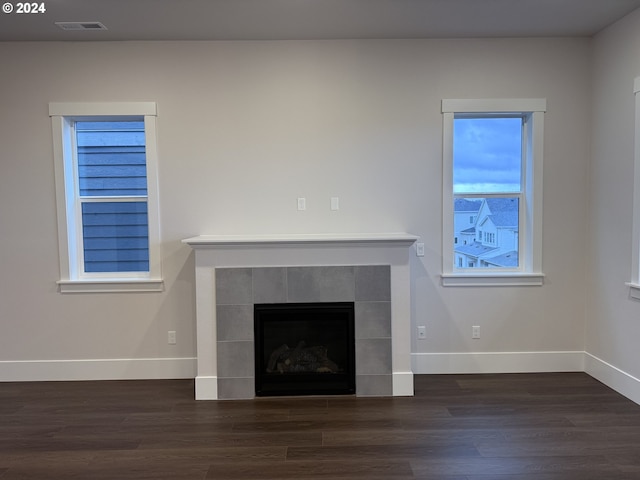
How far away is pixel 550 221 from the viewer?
3719 mm

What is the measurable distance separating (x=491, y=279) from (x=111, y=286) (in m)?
3.29

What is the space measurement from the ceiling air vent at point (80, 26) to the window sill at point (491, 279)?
3.39 metres

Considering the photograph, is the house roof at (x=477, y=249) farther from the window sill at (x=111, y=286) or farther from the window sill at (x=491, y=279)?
the window sill at (x=111, y=286)

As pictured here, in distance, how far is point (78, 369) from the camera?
373cm

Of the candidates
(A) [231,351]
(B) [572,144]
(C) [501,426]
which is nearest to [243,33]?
(A) [231,351]

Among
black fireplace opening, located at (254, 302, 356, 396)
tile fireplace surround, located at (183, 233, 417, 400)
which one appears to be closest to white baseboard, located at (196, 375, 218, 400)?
tile fireplace surround, located at (183, 233, 417, 400)

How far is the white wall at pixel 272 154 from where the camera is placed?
3.62 m

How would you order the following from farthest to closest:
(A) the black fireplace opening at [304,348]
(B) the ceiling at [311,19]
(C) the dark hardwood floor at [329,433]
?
1. (A) the black fireplace opening at [304,348]
2. (B) the ceiling at [311,19]
3. (C) the dark hardwood floor at [329,433]

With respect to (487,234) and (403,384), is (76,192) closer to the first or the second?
(403,384)

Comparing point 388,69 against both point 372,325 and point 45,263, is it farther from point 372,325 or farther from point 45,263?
point 45,263

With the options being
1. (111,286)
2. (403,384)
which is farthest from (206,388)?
(403,384)

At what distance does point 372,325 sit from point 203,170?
6.26 feet

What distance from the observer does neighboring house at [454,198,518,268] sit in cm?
381

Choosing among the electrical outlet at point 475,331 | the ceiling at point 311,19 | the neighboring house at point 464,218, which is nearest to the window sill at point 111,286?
the ceiling at point 311,19
